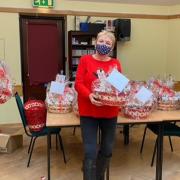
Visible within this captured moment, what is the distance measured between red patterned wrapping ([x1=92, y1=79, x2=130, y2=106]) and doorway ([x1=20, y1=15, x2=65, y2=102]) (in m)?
3.35

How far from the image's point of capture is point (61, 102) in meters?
2.79

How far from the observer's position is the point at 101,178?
2.40 m

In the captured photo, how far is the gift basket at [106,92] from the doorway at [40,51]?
3342 mm

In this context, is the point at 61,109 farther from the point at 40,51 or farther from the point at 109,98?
the point at 40,51

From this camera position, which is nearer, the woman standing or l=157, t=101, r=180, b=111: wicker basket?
the woman standing

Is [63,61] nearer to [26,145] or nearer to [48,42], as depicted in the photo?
[48,42]

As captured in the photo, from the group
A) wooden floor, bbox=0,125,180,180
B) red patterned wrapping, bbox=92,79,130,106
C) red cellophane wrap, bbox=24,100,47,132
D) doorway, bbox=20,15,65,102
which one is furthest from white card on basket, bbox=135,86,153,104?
doorway, bbox=20,15,65,102

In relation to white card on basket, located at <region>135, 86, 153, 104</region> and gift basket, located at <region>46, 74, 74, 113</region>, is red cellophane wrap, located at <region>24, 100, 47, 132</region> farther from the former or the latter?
white card on basket, located at <region>135, 86, 153, 104</region>

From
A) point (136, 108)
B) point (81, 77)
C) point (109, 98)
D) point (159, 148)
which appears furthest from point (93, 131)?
point (159, 148)

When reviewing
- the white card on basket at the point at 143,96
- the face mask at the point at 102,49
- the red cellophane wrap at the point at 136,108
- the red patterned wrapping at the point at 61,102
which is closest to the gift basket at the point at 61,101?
the red patterned wrapping at the point at 61,102

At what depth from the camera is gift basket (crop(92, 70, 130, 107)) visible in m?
2.06

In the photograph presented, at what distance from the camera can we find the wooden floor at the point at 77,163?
116 inches

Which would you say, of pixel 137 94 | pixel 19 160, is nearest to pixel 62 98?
pixel 137 94

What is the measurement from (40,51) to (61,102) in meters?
2.69
